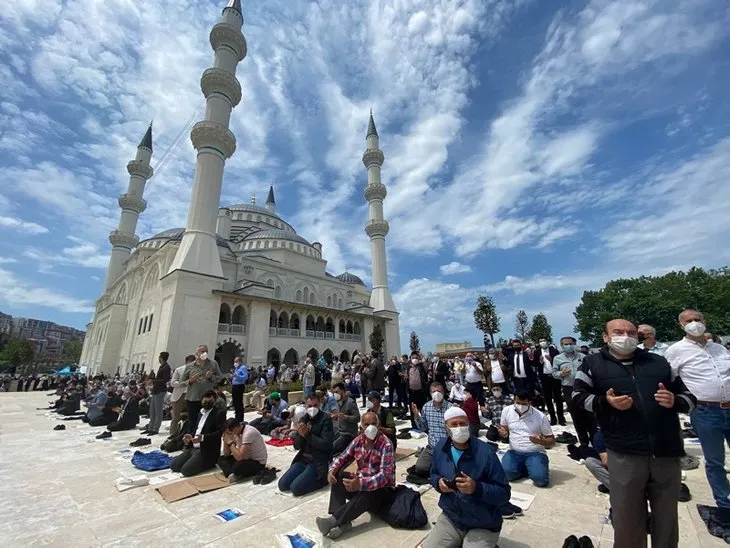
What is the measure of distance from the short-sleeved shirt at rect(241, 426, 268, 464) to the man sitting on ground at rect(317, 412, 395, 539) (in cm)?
183

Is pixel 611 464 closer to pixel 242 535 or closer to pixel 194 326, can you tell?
pixel 242 535

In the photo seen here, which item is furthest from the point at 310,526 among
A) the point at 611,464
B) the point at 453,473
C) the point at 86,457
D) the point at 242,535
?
the point at 86,457

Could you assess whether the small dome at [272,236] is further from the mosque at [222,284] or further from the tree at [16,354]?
the tree at [16,354]

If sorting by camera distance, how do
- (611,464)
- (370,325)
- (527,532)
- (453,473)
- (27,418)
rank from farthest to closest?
(370,325) → (27,418) → (527,532) → (453,473) → (611,464)

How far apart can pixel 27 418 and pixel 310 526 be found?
1315 centimetres

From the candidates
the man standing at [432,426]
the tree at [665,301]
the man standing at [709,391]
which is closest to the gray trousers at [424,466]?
the man standing at [432,426]

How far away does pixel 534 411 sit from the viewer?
14.7 feet

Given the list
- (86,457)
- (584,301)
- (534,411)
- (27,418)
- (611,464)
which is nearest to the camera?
(611,464)

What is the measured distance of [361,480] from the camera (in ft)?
10.6

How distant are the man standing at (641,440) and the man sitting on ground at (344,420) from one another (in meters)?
3.40

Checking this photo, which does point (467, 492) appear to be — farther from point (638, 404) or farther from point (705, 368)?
point (705, 368)

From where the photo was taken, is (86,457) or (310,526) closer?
(310,526)

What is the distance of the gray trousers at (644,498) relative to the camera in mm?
2088

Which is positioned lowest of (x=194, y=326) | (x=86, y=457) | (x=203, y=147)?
(x=86, y=457)
